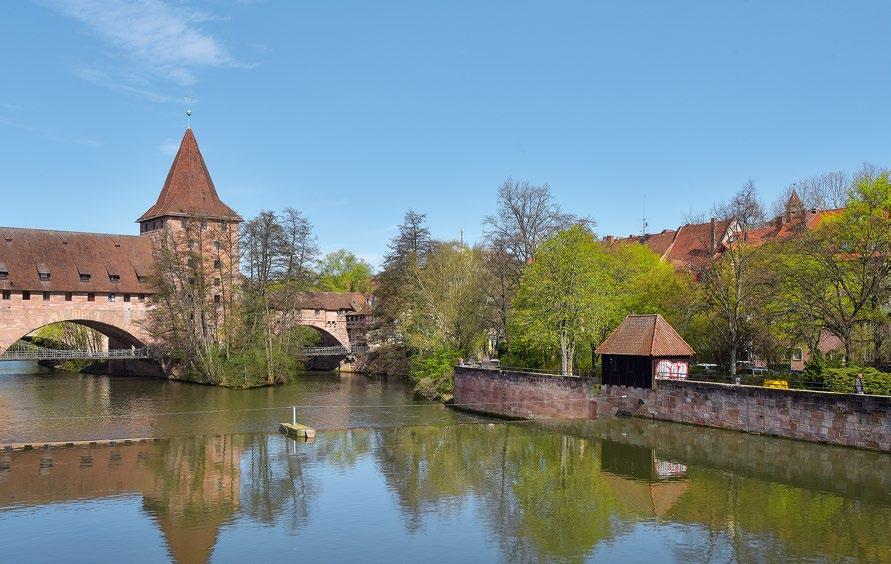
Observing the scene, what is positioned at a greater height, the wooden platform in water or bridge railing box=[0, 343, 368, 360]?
bridge railing box=[0, 343, 368, 360]

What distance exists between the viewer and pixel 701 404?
93.2 ft

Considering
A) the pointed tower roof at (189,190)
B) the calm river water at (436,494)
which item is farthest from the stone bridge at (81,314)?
the calm river water at (436,494)

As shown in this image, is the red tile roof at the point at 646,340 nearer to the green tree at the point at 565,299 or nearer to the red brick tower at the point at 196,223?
the green tree at the point at 565,299

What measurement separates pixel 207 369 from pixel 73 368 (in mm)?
23738

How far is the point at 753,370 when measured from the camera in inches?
1352

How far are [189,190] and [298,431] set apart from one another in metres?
39.1

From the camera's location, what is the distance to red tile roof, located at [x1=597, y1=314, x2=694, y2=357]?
30484 millimetres

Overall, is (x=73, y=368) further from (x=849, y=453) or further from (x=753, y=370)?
(x=849, y=453)

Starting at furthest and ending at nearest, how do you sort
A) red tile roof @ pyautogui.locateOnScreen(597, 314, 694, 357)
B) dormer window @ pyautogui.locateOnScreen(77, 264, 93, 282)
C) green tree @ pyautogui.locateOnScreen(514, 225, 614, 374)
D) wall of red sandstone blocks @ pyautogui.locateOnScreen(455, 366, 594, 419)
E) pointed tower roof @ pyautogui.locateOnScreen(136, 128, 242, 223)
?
pointed tower roof @ pyautogui.locateOnScreen(136, 128, 242, 223)
dormer window @ pyautogui.locateOnScreen(77, 264, 93, 282)
green tree @ pyautogui.locateOnScreen(514, 225, 614, 374)
wall of red sandstone blocks @ pyautogui.locateOnScreen(455, 366, 594, 419)
red tile roof @ pyautogui.locateOnScreen(597, 314, 694, 357)

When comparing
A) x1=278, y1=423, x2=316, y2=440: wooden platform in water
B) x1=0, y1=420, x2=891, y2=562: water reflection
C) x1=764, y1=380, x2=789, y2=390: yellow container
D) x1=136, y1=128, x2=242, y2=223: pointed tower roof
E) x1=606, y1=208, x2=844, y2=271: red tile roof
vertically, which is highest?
x1=136, y1=128, x2=242, y2=223: pointed tower roof

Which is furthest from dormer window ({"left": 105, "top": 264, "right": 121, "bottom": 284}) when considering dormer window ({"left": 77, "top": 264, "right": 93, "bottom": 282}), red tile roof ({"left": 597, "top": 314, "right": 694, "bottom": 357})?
red tile roof ({"left": 597, "top": 314, "right": 694, "bottom": 357})

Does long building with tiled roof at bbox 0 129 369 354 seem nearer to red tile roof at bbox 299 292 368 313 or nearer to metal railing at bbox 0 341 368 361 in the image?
metal railing at bbox 0 341 368 361

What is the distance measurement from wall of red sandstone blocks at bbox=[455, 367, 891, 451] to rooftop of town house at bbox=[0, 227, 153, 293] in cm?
3184

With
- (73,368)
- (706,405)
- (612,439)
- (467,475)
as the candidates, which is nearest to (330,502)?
(467,475)
